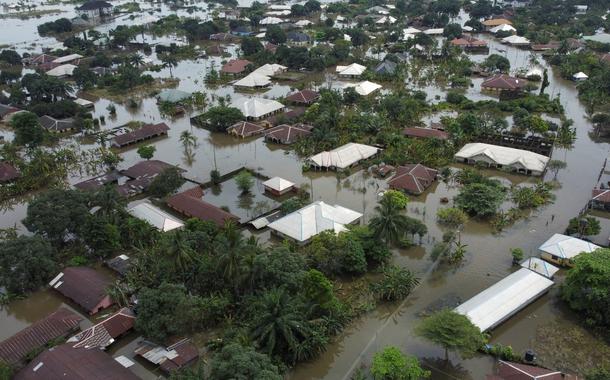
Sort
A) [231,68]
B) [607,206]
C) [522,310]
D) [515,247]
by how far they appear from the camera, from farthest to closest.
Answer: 1. [231,68]
2. [607,206]
3. [515,247]
4. [522,310]

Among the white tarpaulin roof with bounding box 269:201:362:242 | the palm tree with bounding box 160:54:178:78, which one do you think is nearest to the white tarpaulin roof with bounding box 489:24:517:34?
the palm tree with bounding box 160:54:178:78

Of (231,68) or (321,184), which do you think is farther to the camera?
(231,68)

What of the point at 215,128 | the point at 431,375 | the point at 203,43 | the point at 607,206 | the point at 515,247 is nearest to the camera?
the point at 431,375

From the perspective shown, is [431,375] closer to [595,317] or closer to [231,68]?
[595,317]

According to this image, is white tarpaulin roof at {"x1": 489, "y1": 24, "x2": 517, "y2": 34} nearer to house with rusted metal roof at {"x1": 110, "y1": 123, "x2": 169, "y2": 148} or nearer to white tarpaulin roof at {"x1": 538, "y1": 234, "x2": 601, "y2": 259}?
house with rusted metal roof at {"x1": 110, "y1": 123, "x2": 169, "y2": 148}

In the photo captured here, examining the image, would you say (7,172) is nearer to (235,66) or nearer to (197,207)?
(197,207)

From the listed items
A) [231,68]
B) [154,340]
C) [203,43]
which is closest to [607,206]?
[154,340]

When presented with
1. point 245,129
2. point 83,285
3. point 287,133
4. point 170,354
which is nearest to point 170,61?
point 245,129
